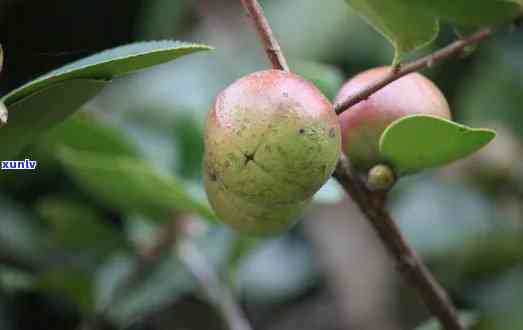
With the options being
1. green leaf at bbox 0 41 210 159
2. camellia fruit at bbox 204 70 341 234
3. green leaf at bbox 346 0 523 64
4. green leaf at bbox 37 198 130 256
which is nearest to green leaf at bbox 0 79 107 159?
green leaf at bbox 0 41 210 159

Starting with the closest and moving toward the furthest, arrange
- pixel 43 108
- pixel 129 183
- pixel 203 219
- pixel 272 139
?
1. pixel 272 139
2. pixel 43 108
3. pixel 129 183
4. pixel 203 219

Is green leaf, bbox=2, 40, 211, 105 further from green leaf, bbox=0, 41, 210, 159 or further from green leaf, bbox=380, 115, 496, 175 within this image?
green leaf, bbox=380, 115, 496, 175

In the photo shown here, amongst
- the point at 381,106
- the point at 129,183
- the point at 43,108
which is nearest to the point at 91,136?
the point at 129,183

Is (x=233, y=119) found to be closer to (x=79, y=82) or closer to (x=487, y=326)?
(x=79, y=82)

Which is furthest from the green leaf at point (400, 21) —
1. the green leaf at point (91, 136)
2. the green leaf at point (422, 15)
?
the green leaf at point (91, 136)

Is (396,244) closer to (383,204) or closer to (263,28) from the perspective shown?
(383,204)

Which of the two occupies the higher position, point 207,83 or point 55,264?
point 207,83

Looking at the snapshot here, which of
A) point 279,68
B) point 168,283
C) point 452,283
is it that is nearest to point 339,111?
point 279,68
